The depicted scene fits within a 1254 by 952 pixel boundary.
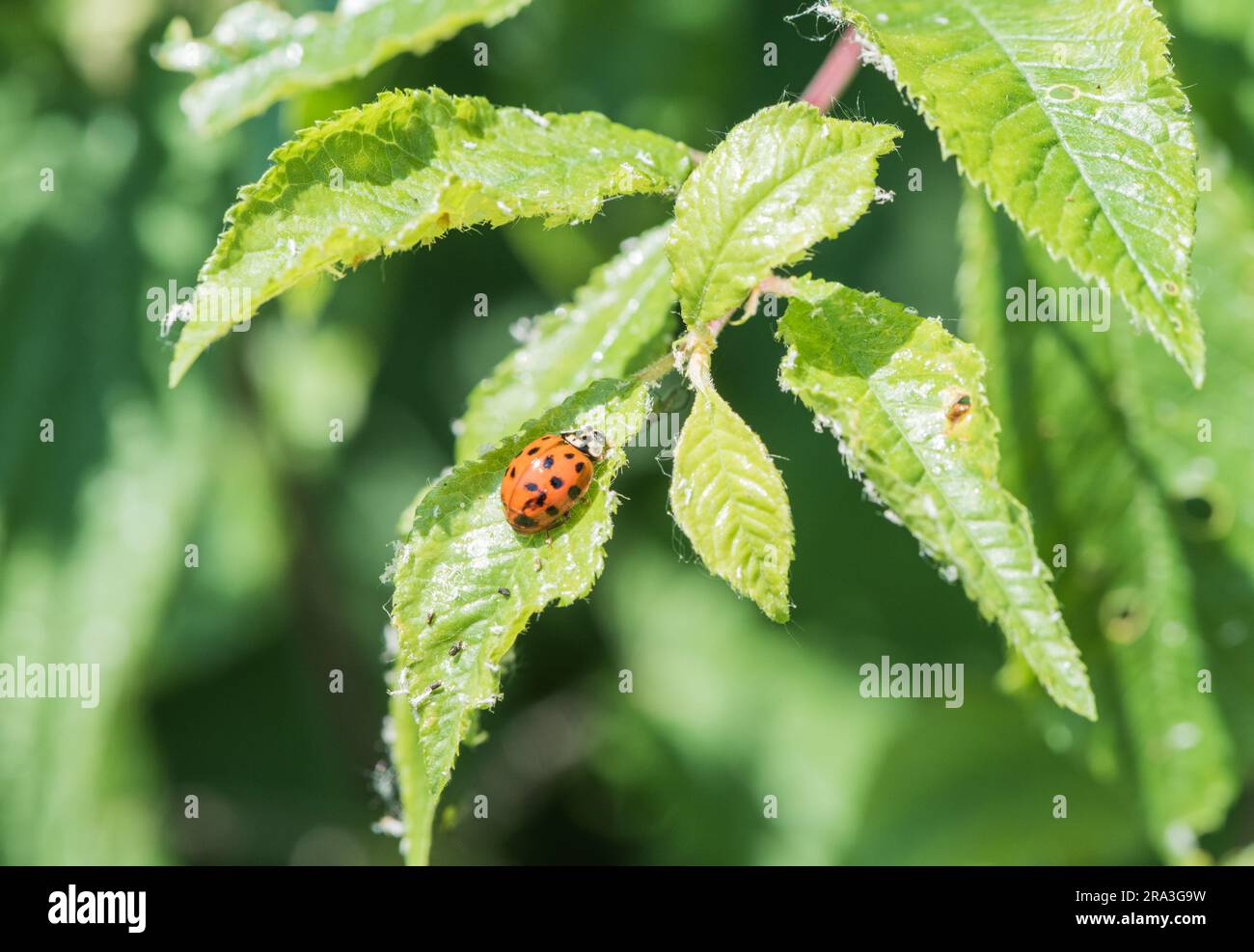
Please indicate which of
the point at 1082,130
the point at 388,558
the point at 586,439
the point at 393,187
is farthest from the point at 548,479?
the point at 388,558

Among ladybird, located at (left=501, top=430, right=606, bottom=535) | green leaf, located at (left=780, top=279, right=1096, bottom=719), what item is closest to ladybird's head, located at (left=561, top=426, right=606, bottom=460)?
ladybird, located at (left=501, top=430, right=606, bottom=535)

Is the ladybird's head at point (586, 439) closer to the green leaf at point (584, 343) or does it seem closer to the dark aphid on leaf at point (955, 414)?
the green leaf at point (584, 343)

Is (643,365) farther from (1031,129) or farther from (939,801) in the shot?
(939,801)

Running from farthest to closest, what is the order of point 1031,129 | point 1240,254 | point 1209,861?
point 1209,861, point 1240,254, point 1031,129

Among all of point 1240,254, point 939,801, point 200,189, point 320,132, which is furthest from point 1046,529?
point 200,189

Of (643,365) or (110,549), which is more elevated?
(110,549)

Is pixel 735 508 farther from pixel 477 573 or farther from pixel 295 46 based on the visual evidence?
pixel 295 46

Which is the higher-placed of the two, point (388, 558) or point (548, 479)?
point (388, 558)
